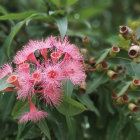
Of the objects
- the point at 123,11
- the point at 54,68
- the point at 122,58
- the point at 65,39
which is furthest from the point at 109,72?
the point at 123,11

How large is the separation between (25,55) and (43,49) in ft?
0.30

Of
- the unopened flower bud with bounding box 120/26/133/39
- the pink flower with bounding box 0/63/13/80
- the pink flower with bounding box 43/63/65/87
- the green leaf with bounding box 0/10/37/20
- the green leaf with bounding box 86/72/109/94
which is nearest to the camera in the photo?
the pink flower with bounding box 43/63/65/87

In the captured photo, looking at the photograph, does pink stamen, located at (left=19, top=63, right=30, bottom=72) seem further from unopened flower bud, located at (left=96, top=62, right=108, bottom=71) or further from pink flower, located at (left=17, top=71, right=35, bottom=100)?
unopened flower bud, located at (left=96, top=62, right=108, bottom=71)

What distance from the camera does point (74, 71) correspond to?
1.23 m

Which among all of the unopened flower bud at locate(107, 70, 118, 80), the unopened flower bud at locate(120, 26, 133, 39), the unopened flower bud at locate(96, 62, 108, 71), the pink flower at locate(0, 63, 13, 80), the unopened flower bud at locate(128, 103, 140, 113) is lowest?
the unopened flower bud at locate(128, 103, 140, 113)

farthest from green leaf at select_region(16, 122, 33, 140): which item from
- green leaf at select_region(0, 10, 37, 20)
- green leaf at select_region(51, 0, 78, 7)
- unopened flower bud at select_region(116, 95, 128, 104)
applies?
green leaf at select_region(51, 0, 78, 7)

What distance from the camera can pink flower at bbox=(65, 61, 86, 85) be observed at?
1.21 metres

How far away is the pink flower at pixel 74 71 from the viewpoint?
3.97 feet

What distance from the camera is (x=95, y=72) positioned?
5.37 ft

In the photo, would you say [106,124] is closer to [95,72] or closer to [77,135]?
[77,135]

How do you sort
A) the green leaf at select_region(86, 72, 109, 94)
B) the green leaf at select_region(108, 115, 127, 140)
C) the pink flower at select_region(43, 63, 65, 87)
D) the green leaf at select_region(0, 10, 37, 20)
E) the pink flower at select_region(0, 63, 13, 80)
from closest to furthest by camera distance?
the pink flower at select_region(43, 63, 65, 87), the pink flower at select_region(0, 63, 13, 80), the green leaf at select_region(0, 10, 37, 20), the green leaf at select_region(86, 72, 109, 94), the green leaf at select_region(108, 115, 127, 140)

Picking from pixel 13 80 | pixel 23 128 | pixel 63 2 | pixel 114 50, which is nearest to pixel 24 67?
pixel 13 80

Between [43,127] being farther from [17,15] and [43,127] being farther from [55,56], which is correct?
[17,15]

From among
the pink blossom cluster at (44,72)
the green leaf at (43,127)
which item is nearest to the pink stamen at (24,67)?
the pink blossom cluster at (44,72)
